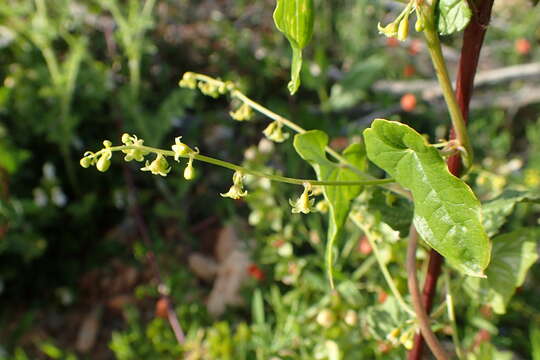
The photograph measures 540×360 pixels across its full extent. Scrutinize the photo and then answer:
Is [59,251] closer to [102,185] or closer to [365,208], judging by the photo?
[102,185]

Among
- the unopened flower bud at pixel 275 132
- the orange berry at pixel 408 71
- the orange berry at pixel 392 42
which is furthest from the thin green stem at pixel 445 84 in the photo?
the orange berry at pixel 392 42

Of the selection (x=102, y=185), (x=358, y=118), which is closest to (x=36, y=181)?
(x=102, y=185)

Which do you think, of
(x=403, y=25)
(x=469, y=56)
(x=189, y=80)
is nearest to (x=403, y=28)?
(x=403, y=25)

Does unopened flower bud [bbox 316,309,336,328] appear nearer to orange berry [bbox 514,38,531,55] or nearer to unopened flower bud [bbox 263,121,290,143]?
unopened flower bud [bbox 263,121,290,143]

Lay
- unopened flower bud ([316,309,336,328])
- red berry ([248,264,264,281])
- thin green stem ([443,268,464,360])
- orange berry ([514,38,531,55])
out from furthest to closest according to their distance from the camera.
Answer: orange berry ([514,38,531,55]) → red berry ([248,264,264,281]) → unopened flower bud ([316,309,336,328]) → thin green stem ([443,268,464,360])

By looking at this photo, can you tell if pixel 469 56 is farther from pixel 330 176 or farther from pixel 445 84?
pixel 330 176

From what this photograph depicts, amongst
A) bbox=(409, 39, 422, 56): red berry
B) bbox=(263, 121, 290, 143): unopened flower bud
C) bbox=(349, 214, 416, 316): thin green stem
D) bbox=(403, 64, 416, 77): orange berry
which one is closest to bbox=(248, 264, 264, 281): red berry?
bbox=(349, 214, 416, 316): thin green stem
